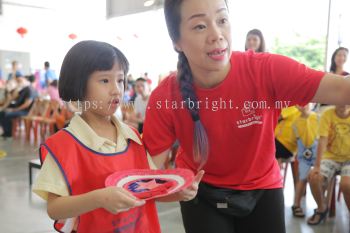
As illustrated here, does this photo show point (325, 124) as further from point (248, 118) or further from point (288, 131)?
point (248, 118)

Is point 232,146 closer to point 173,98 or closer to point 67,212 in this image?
point 173,98

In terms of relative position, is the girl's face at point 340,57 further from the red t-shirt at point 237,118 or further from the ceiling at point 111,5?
the ceiling at point 111,5

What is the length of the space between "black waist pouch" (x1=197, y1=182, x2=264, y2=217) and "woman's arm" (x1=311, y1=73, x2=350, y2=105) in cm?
39

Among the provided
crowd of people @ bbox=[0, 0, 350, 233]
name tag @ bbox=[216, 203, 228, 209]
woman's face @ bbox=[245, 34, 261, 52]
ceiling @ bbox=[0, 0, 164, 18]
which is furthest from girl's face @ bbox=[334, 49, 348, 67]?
ceiling @ bbox=[0, 0, 164, 18]

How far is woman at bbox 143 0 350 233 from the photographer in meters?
1.14

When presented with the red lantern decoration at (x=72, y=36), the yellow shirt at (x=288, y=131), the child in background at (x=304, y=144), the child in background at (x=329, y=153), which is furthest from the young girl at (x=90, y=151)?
the red lantern decoration at (x=72, y=36)

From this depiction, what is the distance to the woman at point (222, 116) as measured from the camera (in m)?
1.14

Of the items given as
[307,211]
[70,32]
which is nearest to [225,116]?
[307,211]

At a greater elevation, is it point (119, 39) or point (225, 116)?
point (119, 39)

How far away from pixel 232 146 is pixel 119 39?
9.78 meters

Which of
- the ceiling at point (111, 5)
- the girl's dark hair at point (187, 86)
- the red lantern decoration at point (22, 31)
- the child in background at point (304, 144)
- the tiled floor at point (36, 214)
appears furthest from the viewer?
the red lantern decoration at point (22, 31)

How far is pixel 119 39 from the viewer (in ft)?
34.5

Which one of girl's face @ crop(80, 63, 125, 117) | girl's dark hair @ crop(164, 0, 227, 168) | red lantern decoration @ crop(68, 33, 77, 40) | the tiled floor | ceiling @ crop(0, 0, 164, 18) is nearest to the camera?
girl's face @ crop(80, 63, 125, 117)

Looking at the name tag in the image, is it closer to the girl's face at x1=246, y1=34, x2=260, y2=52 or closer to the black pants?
the black pants
